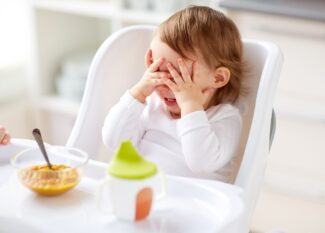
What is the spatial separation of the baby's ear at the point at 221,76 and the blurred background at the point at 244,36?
70cm

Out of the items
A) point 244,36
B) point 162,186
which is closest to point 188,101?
point 162,186

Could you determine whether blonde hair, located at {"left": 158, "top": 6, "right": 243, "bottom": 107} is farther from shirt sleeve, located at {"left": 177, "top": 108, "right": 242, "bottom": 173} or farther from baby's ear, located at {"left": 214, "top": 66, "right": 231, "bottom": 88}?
shirt sleeve, located at {"left": 177, "top": 108, "right": 242, "bottom": 173}

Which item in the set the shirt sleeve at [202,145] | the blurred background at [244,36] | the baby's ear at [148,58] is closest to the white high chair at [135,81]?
the shirt sleeve at [202,145]

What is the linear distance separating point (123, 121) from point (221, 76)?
0.75 ft

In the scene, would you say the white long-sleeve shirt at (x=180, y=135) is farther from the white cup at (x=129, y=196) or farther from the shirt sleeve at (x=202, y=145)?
the white cup at (x=129, y=196)

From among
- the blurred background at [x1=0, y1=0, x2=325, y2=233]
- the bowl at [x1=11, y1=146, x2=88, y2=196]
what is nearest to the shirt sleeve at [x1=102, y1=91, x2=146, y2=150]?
the bowl at [x1=11, y1=146, x2=88, y2=196]

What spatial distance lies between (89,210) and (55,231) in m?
0.08

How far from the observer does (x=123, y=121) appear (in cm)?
127

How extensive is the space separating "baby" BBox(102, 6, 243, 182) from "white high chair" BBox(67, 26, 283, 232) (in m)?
0.05

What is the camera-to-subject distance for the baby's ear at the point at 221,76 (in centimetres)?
123

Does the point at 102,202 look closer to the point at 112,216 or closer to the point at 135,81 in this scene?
the point at 112,216

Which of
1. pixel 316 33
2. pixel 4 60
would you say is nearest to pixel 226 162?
pixel 316 33

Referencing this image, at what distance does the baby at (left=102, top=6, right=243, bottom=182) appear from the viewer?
117 centimetres

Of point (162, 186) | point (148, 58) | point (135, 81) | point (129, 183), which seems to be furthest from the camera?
point (135, 81)
